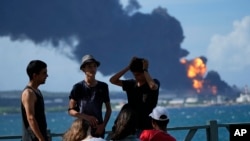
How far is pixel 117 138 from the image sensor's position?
586 cm

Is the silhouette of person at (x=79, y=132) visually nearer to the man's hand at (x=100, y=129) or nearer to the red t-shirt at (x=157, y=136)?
the red t-shirt at (x=157, y=136)

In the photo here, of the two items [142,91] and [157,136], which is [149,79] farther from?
[157,136]

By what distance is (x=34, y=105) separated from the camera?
238 inches

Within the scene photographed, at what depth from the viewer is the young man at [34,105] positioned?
5.99 meters

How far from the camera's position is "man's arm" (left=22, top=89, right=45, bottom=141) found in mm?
5973

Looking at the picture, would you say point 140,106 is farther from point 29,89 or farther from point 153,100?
point 29,89

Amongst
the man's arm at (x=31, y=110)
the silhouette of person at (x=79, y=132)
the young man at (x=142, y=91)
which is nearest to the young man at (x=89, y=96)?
the young man at (x=142, y=91)

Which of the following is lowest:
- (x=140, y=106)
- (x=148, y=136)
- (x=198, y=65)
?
(x=148, y=136)

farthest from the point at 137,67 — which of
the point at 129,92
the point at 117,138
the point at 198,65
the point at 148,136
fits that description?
the point at 198,65

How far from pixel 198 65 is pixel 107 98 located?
544ft

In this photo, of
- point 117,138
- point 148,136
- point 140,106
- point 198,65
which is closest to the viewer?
point 148,136

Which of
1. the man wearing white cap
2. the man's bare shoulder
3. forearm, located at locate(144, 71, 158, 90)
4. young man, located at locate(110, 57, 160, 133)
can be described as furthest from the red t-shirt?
the man's bare shoulder

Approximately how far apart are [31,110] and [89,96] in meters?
0.82

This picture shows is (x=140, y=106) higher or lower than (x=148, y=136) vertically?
higher
